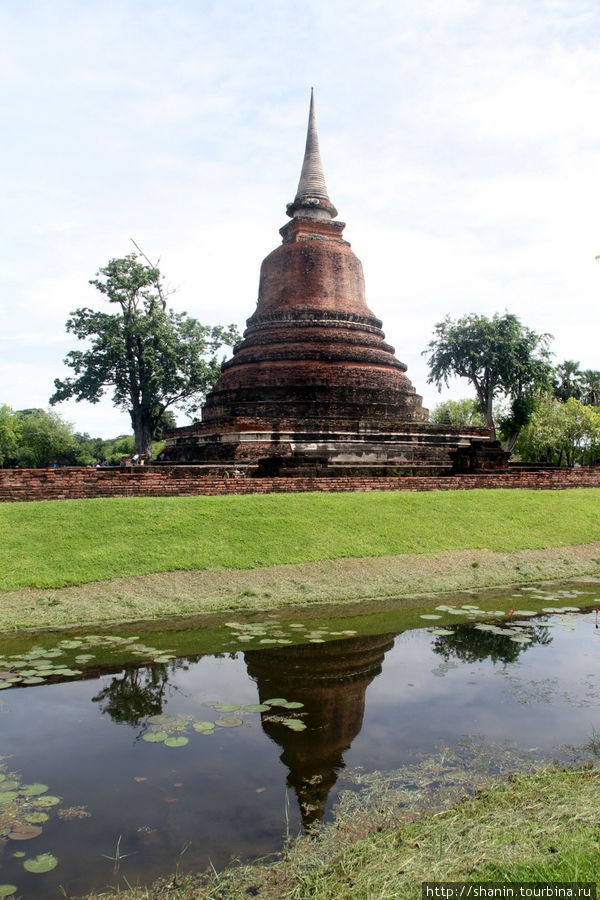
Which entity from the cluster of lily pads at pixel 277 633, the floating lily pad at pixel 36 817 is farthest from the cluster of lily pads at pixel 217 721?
the cluster of lily pads at pixel 277 633

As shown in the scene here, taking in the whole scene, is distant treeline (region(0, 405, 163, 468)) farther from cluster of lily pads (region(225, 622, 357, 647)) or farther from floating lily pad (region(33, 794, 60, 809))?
floating lily pad (region(33, 794, 60, 809))

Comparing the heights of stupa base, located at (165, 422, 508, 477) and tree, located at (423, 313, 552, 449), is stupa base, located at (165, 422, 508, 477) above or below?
below

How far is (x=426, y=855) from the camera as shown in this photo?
10.0 feet

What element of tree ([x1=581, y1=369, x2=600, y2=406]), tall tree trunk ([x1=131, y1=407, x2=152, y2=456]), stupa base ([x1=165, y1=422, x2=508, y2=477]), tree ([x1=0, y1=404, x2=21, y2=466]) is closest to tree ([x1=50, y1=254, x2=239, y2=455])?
tall tree trunk ([x1=131, y1=407, x2=152, y2=456])

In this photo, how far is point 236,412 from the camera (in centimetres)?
1883

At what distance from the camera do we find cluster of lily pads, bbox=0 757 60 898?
124 inches

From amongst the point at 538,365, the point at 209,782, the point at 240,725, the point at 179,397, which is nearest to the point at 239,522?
the point at 240,725

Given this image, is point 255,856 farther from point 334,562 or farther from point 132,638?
point 334,562

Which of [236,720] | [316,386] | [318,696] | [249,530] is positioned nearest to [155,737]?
[236,720]

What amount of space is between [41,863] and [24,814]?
0.47 m

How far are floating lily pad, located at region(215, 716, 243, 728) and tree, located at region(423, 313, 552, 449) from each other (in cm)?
3585

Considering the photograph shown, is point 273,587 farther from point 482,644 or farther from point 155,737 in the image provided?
point 155,737

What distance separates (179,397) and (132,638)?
2631cm

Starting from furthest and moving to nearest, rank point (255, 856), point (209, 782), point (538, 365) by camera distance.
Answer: point (538, 365)
point (209, 782)
point (255, 856)
